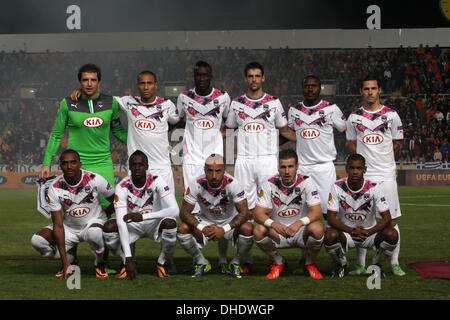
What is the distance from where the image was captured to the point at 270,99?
7.49 meters

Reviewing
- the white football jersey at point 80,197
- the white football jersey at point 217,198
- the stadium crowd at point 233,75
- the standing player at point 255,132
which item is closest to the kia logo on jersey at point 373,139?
the standing player at point 255,132

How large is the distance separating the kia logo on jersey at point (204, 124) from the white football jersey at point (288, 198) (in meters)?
1.11

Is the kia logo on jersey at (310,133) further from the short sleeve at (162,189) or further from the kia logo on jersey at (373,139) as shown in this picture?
the short sleeve at (162,189)

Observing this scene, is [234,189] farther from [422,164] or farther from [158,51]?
[158,51]

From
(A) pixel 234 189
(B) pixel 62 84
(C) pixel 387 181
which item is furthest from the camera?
(B) pixel 62 84

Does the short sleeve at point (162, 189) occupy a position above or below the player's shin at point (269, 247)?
above

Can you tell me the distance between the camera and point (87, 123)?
6973 mm

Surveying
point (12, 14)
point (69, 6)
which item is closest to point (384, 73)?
point (69, 6)

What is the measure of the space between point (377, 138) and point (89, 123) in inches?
125

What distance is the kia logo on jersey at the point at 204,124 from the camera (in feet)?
24.2

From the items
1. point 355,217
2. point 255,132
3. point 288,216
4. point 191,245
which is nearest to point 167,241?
point 191,245

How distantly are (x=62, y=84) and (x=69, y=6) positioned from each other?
785 centimetres

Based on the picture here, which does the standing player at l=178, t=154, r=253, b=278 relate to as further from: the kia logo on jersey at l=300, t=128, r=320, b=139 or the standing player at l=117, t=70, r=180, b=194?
the kia logo on jersey at l=300, t=128, r=320, b=139

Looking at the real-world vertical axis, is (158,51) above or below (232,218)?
above
